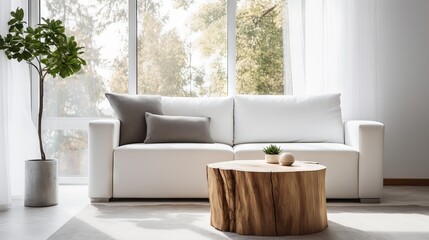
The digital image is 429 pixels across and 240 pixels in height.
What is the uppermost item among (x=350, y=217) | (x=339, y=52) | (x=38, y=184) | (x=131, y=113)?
(x=339, y=52)

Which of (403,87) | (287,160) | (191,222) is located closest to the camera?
(287,160)

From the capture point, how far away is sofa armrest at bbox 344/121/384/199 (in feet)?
13.7

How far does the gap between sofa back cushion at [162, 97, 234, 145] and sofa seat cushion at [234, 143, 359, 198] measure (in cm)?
62

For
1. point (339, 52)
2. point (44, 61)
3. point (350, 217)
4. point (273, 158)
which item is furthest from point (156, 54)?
point (350, 217)

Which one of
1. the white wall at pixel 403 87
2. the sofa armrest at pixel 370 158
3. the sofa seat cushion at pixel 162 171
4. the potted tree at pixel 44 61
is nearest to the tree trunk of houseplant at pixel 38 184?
the potted tree at pixel 44 61

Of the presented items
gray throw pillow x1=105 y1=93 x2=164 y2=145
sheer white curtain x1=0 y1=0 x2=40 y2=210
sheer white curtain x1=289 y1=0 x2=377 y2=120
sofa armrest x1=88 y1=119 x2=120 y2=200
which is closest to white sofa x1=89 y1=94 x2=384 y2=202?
sofa armrest x1=88 y1=119 x2=120 y2=200

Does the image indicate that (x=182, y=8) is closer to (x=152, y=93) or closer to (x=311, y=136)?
(x=152, y=93)

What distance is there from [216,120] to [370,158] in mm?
1409

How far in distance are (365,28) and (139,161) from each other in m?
2.59

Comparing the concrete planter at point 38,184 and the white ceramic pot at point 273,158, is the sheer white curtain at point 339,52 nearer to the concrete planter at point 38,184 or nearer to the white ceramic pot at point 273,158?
the white ceramic pot at point 273,158

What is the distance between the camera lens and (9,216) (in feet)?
12.1

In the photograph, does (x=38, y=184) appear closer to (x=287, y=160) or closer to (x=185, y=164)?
(x=185, y=164)

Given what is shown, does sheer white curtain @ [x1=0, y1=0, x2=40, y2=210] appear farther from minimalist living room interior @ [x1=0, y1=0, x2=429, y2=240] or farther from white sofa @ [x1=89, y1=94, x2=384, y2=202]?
white sofa @ [x1=89, y1=94, x2=384, y2=202]

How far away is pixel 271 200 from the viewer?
2988mm
